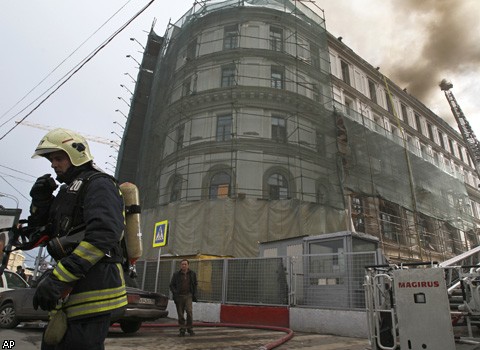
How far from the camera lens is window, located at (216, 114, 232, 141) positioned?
19156 mm

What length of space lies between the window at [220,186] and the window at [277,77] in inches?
251

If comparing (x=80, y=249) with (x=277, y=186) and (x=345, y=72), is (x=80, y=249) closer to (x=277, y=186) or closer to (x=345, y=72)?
(x=277, y=186)

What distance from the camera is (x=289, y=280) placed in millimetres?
9242

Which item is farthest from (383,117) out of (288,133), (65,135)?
(65,135)

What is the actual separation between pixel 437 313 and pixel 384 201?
1991 centimetres

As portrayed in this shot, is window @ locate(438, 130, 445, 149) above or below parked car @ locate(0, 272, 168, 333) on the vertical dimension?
above

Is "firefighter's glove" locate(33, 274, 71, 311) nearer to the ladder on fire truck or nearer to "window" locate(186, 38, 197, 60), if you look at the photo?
"window" locate(186, 38, 197, 60)

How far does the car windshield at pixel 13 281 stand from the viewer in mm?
8690

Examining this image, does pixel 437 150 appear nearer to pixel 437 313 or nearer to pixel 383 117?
pixel 383 117

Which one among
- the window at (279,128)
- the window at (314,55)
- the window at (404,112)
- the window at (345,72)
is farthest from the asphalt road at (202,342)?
the window at (404,112)

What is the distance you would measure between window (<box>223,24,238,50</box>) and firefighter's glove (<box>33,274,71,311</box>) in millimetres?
21427

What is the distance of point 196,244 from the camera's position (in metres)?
16.1

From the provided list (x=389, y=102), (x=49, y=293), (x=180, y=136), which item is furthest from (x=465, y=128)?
(x=49, y=293)

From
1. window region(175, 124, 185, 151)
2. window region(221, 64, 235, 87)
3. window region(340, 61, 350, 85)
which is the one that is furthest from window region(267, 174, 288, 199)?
window region(340, 61, 350, 85)
